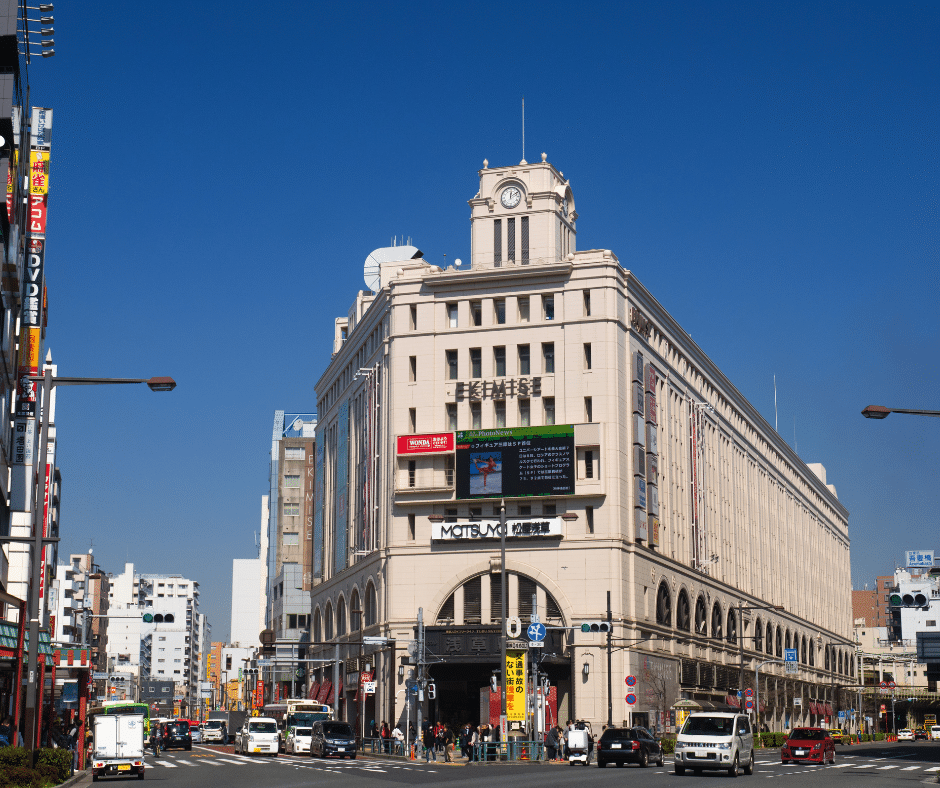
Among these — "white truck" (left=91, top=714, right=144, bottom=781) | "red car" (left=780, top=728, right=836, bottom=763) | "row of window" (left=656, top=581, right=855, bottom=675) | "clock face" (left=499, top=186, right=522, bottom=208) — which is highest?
"clock face" (left=499, top=186, right=522, bottom=208)

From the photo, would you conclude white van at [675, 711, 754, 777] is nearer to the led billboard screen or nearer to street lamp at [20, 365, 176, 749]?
street lamp at [20, 365, 176, 749]

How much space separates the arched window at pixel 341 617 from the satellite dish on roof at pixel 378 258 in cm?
3453

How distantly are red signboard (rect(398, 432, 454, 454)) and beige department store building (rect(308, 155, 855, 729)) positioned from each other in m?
0.14

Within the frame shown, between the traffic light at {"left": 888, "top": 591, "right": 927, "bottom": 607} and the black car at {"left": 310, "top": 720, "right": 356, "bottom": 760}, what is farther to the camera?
the black car at {"left": 310, "top": 720, "right": 356, "bottom": 760}

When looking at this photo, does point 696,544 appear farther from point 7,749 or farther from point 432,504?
point 7,749

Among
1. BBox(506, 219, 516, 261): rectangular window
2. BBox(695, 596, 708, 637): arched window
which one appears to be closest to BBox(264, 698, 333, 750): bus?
BBox(695, 596, 708, 637): arched window

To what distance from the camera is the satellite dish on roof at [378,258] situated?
119688 millimetres

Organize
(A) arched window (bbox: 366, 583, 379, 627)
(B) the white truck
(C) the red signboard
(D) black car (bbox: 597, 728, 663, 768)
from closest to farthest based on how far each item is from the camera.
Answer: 1. (B) the white truck
2. (D) black car (bbox: 597, 728, 663, 768)
3. (C) the red signboard
4. (A) arched window (bbox: 366, 583, 379, 627)

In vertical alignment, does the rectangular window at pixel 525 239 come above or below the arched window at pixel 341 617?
above

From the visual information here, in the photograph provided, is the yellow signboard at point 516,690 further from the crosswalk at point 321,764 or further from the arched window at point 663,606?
the arched window at point 663,606

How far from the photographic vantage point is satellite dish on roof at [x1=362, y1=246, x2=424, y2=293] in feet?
393

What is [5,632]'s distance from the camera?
4259 cm

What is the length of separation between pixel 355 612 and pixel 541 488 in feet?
71.1

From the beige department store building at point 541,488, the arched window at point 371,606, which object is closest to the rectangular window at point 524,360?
the beige department store building at point 541,488
